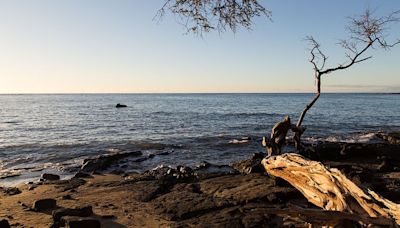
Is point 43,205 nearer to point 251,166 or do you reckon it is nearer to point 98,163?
point 98,163

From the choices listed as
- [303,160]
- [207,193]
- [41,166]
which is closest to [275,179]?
[207,193]

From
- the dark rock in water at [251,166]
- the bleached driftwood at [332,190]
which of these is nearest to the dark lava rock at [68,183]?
the dark rock in water at [251,166]

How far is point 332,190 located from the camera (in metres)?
6.28

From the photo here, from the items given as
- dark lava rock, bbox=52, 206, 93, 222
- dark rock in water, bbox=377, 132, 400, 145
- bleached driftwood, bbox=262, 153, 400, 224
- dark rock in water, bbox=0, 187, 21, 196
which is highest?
bleached driftwood, bbox=262, 153, 400, 224

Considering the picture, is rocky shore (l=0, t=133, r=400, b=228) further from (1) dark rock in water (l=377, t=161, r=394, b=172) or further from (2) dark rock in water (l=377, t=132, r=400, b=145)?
(2) dark rock in water (l=377, t=132, r=400, b=145)

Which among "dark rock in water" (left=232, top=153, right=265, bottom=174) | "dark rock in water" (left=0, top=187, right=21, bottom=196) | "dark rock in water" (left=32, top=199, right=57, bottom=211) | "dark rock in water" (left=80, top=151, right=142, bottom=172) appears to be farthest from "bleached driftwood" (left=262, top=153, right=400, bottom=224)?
"dark rock in water" (left=80, top=151, right=142, bottom=172)

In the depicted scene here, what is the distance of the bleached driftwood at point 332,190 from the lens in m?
5.26

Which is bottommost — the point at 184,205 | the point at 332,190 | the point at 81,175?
the point at 81,175

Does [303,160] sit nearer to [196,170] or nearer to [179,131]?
[196,170]

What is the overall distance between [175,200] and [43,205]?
139 inches

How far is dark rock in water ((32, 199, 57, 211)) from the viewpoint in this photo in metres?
10.2

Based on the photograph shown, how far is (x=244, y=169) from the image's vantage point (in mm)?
14953

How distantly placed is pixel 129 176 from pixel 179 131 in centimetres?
1831

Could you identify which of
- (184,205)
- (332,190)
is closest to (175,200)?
(184,205)
